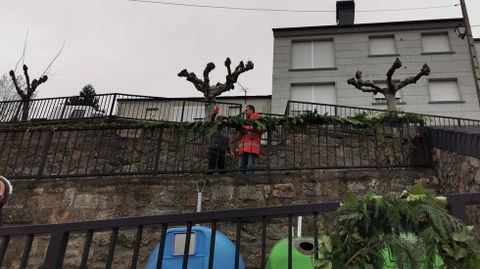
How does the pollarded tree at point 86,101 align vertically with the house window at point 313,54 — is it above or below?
below

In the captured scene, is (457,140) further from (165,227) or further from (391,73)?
(391,73)

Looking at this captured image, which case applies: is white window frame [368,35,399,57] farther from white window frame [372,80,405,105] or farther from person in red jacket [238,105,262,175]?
person in red jacket [238,105,262,175]

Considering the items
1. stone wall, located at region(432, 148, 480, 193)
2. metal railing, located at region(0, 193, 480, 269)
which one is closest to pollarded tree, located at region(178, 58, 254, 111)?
stone wall, located at region(432, 148, 480, 193)

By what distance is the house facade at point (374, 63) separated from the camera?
19609 mm

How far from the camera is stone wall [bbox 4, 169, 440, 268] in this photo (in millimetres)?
6242

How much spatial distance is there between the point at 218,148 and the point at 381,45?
1730 centimetres

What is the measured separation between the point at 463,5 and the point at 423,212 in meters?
13.5

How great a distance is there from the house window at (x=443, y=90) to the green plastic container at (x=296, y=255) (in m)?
18.3

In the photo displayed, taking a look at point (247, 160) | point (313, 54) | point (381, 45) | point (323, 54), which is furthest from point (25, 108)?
point (381, 45)

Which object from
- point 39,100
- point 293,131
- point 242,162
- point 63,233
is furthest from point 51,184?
point 39,100

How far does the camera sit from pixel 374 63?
2098 centimetres

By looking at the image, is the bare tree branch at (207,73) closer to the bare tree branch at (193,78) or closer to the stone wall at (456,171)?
the bare tree branch at (193,78)

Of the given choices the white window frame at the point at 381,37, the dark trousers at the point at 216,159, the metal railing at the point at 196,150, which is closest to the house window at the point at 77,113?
the metal railing at the point at 196,150

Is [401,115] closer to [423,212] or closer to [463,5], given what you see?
[423,212]
